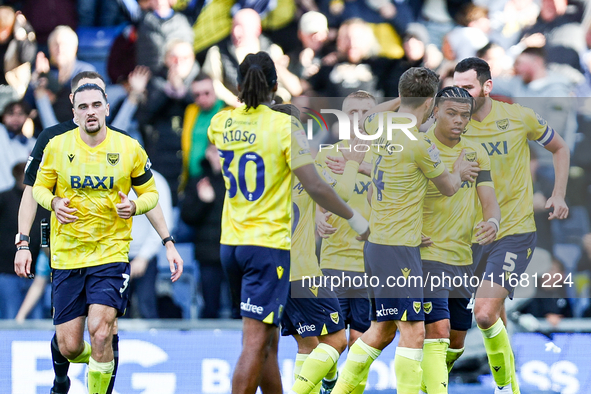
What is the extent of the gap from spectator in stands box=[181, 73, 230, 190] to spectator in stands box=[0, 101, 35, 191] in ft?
5.21

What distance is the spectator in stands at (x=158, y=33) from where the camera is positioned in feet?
25.5

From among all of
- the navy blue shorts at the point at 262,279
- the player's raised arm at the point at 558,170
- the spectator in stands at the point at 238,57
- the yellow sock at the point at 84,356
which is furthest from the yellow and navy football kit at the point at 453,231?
the yellow sock at the point at 84,356

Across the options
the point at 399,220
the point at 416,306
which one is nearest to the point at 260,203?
the point at 399,220

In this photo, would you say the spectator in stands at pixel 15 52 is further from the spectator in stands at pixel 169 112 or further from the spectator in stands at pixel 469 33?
the spectator in stands at pixel 469 33

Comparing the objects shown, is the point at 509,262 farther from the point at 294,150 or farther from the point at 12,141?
the point at 12,141

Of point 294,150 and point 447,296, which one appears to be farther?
point 447,296

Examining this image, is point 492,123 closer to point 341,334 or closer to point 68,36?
point 341,334

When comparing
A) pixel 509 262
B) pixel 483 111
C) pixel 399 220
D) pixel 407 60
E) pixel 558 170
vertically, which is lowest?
pixel 509 262

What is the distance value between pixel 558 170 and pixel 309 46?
3019mm

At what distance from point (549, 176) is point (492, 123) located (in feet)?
2.28

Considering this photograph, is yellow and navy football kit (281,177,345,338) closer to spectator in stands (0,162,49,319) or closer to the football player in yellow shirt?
the football player in yellow shirt

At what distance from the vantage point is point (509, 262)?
579 cm

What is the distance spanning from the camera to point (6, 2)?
8.23 meters

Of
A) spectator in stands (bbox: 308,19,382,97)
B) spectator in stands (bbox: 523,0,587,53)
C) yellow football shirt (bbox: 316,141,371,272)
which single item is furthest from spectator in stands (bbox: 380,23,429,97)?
yellow football shirt (bbox: 316,141,371,272)
